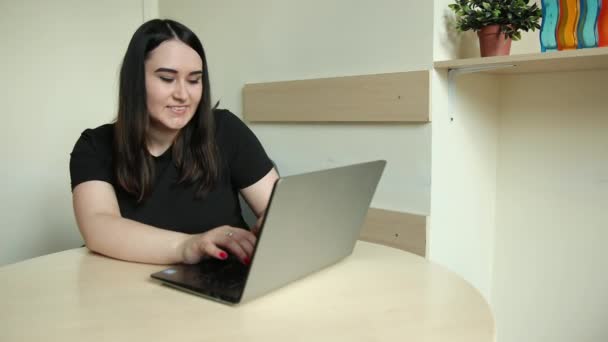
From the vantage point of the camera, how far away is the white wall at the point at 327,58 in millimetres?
1682

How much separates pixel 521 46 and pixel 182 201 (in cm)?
128

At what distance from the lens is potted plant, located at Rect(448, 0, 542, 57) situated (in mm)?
1521

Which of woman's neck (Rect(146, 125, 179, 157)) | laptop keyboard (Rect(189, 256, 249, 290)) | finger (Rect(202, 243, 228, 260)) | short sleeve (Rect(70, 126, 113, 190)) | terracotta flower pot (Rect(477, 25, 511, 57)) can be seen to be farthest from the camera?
terracotta flower pot (Rect(477, 25, 511, 57))

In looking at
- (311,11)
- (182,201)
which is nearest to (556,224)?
(311,11)

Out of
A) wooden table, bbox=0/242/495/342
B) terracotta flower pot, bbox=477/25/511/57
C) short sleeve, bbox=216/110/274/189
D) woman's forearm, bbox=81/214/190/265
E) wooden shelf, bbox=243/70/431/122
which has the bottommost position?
wooden table, bbox=0/242/495/342

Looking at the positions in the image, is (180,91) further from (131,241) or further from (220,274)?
(220,274)

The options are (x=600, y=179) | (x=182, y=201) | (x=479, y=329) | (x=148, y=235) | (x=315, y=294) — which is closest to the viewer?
(x=479, y=329)

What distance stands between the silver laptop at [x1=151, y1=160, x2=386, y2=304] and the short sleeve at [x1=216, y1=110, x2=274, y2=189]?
1.54 ft

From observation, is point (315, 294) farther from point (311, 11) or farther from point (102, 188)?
point (311, 11)

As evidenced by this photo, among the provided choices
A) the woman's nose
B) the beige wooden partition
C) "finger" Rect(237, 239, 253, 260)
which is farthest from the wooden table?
the beige wooden partition

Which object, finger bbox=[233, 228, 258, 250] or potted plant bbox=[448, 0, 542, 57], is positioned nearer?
finger bbox=[233, 228, 258, 250]

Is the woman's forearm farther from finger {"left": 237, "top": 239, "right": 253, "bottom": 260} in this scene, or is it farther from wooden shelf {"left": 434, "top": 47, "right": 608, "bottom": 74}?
wooden shelf {"left": 434, "top": 47, "right": 608, "bottom": 74}

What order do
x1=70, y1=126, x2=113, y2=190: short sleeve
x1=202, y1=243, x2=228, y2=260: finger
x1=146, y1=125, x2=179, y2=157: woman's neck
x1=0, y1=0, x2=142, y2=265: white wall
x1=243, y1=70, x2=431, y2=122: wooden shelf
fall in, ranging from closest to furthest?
x1=202, y1=243, x2=228, y2=260: finger < x1=70, y1=126, x2=113, y2=190: short sleeve < x1=146, y1=125, x2=179, y2=157: woman's neck < x1=243, y1=70, x2=431, y2=122: wooden shelf < x1=0, y1=0, x2=142, y2=265: white wall

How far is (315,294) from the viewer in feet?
2.90
